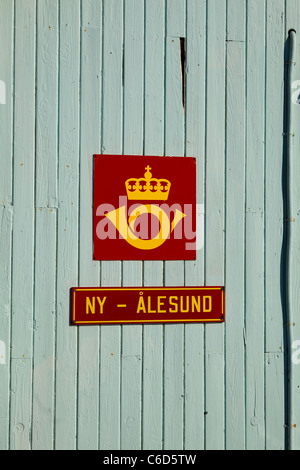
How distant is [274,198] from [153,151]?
663 millimetres

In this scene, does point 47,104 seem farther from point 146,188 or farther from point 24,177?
point 146,188

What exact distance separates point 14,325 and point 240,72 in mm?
1650

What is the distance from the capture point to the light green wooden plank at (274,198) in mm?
2695

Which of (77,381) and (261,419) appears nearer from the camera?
(77,381)

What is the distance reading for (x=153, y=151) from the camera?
102 inches

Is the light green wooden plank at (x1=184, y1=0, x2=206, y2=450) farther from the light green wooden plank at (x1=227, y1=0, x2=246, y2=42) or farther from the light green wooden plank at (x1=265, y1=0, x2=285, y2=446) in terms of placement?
the light green wooden plank at (x1=265, y1=0, x2=285, y2=446)

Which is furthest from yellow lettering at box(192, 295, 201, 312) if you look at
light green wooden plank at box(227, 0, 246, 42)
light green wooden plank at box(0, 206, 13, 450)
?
light green wooden plank at box(227, 0, 246, 42)

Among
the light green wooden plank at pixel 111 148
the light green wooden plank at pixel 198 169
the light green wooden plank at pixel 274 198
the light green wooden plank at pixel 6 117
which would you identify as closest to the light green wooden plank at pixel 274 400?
the light green wooden plank at pixel 274 198

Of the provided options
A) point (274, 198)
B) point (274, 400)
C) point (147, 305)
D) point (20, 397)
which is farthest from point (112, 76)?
point (274, 400)

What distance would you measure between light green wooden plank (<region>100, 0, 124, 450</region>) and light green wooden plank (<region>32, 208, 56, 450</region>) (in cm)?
24

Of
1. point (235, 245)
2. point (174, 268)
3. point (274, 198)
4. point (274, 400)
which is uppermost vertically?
point (274, 198)
